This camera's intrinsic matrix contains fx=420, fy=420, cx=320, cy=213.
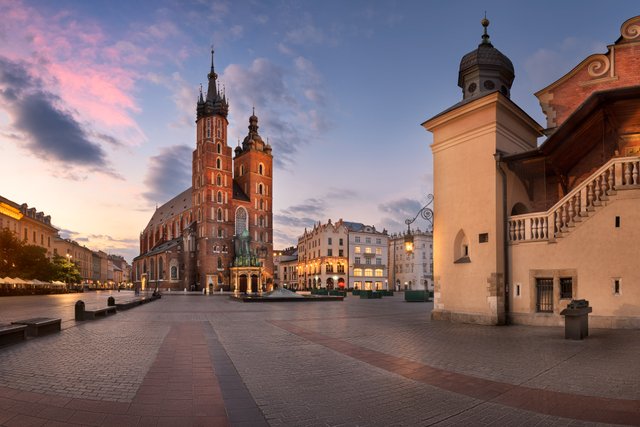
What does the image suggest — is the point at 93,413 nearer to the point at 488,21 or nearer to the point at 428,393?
the point at 428,393

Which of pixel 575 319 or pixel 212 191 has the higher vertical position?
pixel 212 191

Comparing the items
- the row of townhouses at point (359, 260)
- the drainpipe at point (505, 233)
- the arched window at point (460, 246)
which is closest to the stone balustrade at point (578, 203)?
the drainpipe at point (505, 233)

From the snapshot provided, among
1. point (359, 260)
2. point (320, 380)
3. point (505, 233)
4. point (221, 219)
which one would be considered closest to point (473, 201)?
point (505, 233)

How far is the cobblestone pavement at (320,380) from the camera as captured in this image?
18.4 feet

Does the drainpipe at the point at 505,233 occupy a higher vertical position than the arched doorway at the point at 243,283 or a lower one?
higher

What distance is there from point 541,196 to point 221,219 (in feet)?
239

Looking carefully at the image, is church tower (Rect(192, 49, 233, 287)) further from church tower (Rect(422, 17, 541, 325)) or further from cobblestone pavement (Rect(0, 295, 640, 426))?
cobblestone pavement (Rect(0, 295, 640, 426))

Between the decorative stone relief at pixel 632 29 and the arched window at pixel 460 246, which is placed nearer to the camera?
the decorative stone relief at pixel 632 29

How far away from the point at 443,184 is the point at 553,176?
5.09 meters

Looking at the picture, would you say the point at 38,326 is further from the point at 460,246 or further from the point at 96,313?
the point at 460,246

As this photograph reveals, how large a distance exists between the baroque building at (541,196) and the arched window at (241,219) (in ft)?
233

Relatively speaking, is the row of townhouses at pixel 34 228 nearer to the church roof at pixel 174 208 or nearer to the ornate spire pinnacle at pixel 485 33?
the church roof at pixel 174 208

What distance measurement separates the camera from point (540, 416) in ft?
18.5

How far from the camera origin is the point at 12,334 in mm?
11023
